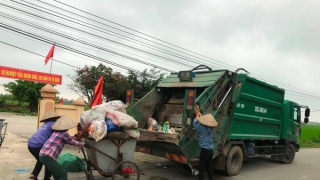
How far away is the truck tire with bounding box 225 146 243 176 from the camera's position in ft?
21.0

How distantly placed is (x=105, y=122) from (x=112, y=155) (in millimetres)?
614

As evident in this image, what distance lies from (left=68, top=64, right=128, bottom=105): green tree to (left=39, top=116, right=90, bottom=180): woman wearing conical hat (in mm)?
14536

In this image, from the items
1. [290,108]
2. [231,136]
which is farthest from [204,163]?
[290,108]

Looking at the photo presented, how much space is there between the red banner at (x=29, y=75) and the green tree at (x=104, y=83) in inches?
204

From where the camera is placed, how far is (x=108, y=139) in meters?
4.92

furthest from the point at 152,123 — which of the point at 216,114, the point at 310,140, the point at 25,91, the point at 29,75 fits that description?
the point at 25,91

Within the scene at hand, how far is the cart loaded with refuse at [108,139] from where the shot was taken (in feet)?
15.9

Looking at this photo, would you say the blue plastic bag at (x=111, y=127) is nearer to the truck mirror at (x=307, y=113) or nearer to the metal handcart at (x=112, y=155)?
the metal handcart at (x=112, y=155)

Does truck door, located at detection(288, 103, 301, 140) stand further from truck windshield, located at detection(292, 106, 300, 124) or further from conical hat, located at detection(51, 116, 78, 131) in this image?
conical hat, located at detection(51, 116, 78, 131)

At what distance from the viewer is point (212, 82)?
626 cm

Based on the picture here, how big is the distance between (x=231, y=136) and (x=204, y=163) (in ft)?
4.06

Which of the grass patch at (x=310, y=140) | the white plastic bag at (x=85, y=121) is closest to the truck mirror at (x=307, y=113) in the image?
the grass patch at (x=310, y=140)

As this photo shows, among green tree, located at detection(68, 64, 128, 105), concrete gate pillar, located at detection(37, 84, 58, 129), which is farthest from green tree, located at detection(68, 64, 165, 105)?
concrete gate pillar, located at detection(37, 84, 58, 129)

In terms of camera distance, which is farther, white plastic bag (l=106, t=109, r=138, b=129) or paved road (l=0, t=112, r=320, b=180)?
paved road (l=0, t=112, r=320, b=180)
